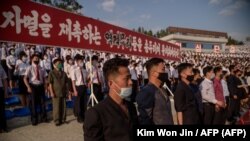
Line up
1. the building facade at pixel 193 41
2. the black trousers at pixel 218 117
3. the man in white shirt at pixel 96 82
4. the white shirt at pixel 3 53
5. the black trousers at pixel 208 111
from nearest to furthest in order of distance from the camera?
the black trousers at pixel 208 111
the black trousers at pixel 218 117
the man in white shirt at pixel 96 82
the white shirt at pixel 3 53
the building facade at pixel 193 41

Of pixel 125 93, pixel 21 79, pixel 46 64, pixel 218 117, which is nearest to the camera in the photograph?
pixel 125 93

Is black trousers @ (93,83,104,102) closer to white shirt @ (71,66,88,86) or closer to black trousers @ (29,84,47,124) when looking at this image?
white shirt @ (71,66,88,86)

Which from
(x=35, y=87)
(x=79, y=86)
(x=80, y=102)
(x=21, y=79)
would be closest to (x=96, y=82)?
(x=79, y=86)

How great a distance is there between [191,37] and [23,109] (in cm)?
4194

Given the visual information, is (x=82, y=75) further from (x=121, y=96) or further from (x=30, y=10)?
(x=121, y=96)

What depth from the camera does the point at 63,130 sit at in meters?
7.22

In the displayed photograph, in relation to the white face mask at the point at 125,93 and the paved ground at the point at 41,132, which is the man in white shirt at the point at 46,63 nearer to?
the paved ground at the point at 41,132

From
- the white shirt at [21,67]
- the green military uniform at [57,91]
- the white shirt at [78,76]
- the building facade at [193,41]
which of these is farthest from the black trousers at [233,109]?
the building facade at [193,41]

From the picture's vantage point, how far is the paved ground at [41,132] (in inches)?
257

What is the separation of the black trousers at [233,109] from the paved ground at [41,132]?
4.88 metres

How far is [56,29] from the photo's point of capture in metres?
5.83

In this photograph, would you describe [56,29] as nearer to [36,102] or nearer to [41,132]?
[41,132]

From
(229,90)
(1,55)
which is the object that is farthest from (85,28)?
(1,55)

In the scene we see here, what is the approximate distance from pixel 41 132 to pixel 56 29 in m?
2.59
